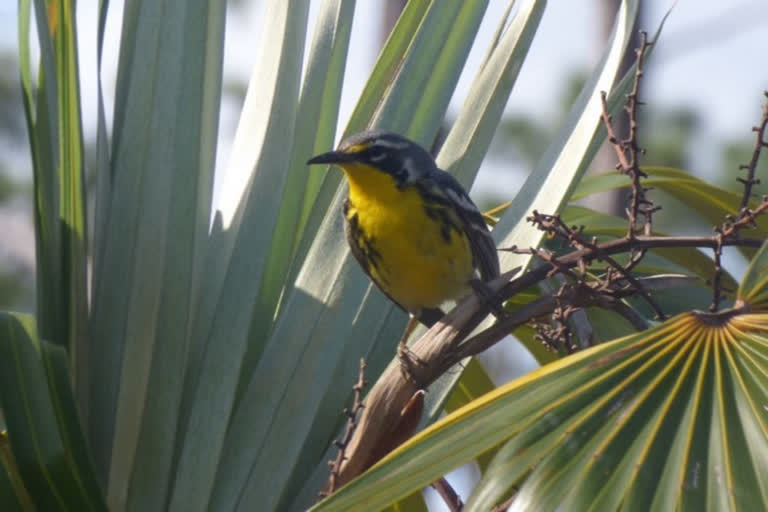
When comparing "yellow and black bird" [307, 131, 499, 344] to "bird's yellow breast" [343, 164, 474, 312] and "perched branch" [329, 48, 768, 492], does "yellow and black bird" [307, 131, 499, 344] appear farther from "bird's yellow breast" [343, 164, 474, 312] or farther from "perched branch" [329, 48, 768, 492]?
"perched branch" [329, 48, 768, 492]

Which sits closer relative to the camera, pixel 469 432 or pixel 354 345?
pixel 469 432

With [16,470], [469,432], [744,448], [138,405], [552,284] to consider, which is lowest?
[16,470]

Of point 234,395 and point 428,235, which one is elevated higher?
point 428,235

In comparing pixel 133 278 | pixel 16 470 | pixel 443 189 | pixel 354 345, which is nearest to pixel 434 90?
pixel 443 189

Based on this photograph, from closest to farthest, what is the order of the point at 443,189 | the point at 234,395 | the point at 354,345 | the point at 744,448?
the point at 744,448 → the point at 234,395 → the point at 354,345 → the point at 443,189

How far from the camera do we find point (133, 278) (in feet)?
8.46

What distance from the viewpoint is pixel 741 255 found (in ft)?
9.31

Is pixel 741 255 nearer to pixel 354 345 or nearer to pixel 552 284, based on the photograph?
pixel 552 284

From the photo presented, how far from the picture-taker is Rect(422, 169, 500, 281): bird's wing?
3.35 meters

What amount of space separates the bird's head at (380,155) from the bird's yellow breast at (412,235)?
0.25ft

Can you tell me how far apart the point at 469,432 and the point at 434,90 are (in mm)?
1394

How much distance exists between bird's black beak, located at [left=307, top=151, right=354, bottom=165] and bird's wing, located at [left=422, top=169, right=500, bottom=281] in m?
0.35

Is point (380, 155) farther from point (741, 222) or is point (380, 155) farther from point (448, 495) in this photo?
point (741, 222)

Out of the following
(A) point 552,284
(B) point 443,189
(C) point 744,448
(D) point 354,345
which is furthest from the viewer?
(B) point 443,189
